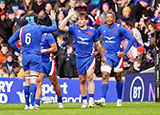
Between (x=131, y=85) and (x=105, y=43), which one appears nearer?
(x=105, y=43)

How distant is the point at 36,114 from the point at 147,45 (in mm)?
10941

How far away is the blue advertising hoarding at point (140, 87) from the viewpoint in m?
22.9

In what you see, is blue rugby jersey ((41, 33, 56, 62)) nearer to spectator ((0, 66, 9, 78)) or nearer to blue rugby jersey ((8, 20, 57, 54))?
blue rugby jersey ((8, 20, 57, 54))

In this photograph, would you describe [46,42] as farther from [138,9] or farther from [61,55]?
[138,9]

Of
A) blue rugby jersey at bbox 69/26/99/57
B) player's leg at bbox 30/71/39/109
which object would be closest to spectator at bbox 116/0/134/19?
blue rugby jersey at bbox 69/26/99/57

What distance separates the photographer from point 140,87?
23.0 m

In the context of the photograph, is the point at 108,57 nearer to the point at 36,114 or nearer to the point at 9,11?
the point at 36,114

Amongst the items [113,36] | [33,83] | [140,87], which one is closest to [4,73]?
[140,87]

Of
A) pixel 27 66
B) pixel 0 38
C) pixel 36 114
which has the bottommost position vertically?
pixel 36 114

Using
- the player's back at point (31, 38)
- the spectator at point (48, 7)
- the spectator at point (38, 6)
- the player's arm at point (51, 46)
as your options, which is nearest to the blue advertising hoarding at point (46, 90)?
the spectator at point (48, 7)

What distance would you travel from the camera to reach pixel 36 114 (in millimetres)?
13250

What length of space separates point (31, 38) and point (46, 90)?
7.25 metres

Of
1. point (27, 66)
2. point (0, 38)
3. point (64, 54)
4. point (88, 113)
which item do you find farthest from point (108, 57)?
point (0, 38)

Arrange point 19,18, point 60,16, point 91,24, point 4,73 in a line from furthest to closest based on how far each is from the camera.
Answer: point 19,18, point 60,16, point 91,24, point 4,73
